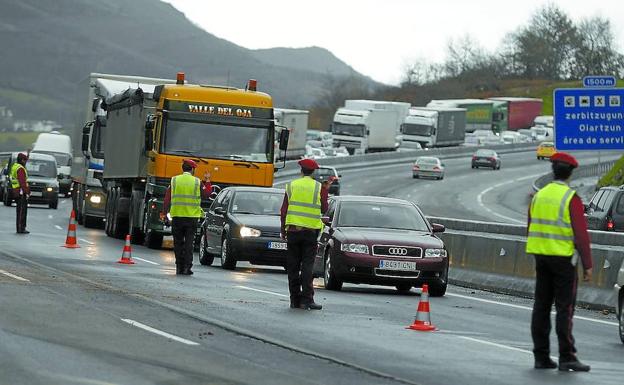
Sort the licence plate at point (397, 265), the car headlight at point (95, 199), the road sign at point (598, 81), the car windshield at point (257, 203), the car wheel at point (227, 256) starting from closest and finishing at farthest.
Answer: the licence plate at point (397, 265), the car wheel at point (227, 256), the car windshield at point (257, 203), the road sign at point (598, 81), the car headlight at point (95, 199)

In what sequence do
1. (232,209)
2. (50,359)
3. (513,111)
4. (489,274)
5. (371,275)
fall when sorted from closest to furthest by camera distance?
(50,359) → (371,275) → (489,274) → (232,209) → (513,111)

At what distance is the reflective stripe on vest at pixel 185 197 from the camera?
2389 centimetres

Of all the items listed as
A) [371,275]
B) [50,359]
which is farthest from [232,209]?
[50,359]

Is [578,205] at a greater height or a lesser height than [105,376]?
greater

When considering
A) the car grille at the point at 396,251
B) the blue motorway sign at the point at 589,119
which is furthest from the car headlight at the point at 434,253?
the blue motorway sign at the point at 589,119

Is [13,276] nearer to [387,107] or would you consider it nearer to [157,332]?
[157,332]

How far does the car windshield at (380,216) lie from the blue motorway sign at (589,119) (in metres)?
12.6

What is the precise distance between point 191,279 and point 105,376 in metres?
11.7

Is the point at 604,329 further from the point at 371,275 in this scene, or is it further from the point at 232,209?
the point at 232,209

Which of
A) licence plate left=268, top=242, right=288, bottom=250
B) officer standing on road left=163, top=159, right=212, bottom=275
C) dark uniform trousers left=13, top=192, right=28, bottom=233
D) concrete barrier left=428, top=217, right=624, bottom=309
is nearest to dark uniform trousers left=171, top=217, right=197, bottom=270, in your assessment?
officer standing on road left=163, top=159, right=212, bottom=275

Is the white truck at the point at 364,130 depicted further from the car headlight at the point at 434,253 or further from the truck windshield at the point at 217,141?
the car headlight at the point at 434,253

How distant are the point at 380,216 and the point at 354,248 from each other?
5.33ft

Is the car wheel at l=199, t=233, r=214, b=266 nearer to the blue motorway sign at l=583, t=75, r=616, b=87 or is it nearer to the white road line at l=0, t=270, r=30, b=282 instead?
the white road line at l=0, t=270, r=30, b=282

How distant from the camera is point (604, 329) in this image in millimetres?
17609
